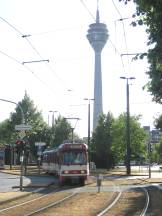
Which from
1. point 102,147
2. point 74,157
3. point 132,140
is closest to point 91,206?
point 74,157

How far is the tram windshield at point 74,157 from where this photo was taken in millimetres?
38281

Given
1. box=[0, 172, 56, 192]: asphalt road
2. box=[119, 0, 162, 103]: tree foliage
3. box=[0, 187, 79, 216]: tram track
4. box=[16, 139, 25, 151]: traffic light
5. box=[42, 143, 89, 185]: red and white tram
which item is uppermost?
box=[119, 0, 162, 103]: tree foliage

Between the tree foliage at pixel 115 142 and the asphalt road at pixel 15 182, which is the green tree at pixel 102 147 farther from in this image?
the asphalt road at pixel 15 182

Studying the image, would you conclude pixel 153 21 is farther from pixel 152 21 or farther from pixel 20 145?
pixel 20 145

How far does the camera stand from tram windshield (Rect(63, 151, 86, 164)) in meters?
38.3

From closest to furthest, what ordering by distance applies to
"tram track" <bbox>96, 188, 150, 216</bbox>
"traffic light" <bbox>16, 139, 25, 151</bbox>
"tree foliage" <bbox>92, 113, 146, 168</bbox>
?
"tram track" <bbox>96, 188, 150, 216</bbox> < "traffic light" <bbox>16, 139, 25, 151</bbox> < "tree foliage" <bbox>92, 113, 146, 168</bbox>

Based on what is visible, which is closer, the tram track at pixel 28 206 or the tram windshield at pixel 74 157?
the tram track at pixel 28 206

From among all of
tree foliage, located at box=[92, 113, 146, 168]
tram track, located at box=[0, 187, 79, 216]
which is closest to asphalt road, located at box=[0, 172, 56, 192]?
tram track, located at box=[0, 187, 79, 216]

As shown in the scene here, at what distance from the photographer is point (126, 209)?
21312 mm

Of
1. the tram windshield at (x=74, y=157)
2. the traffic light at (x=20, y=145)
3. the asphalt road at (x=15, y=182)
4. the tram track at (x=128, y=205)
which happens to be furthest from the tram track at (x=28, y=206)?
the tram windshield at (x=74, y=157)

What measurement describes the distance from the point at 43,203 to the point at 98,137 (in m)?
55.2

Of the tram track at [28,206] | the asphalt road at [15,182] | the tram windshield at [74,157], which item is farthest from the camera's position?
the tram windshield at [74,157]

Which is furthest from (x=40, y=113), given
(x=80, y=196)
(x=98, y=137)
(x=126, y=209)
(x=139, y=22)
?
(x=139, y=22)

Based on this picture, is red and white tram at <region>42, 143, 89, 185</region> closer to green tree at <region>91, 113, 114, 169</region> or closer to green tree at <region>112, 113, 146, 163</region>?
green tree at <region>91, 113, 114, 169</region>
